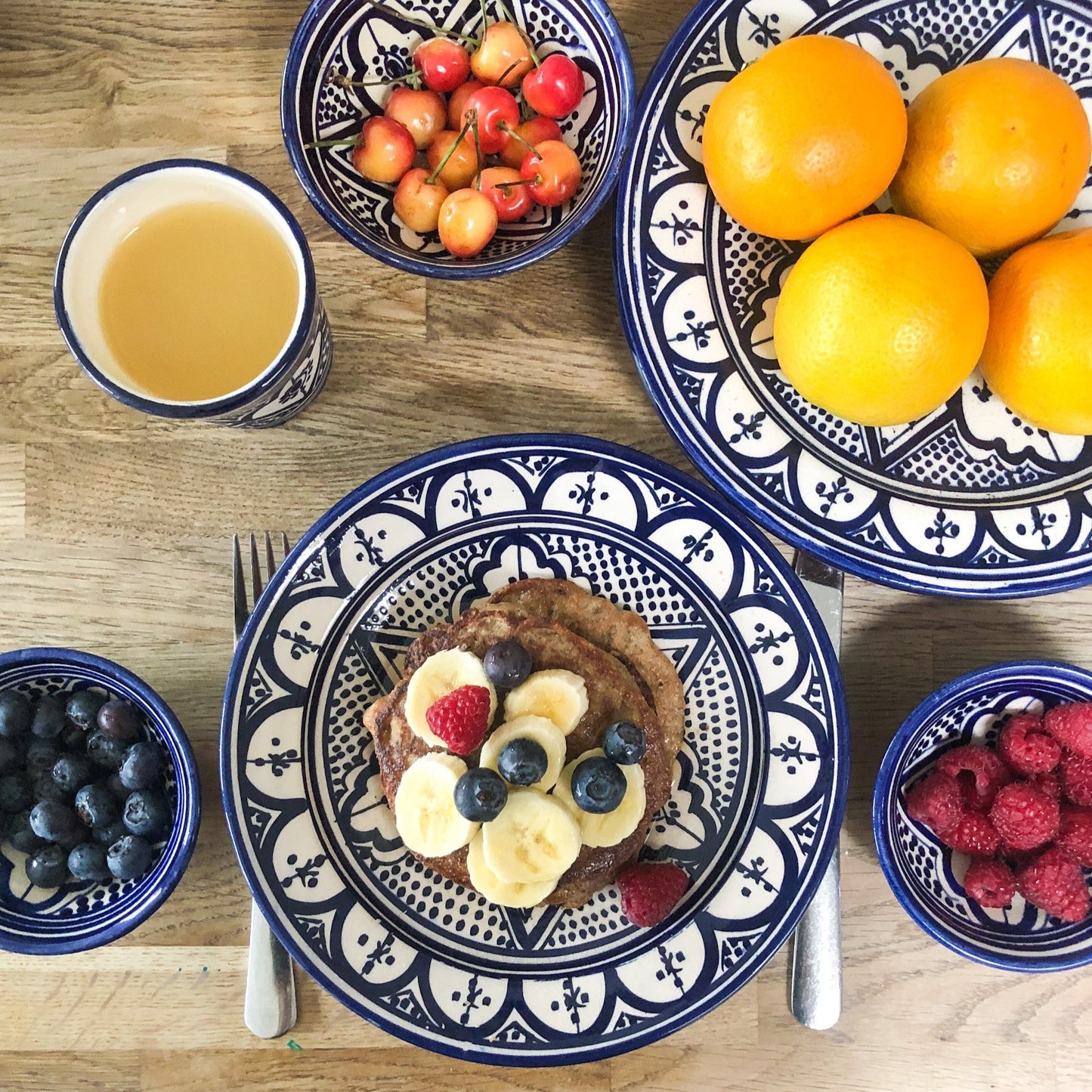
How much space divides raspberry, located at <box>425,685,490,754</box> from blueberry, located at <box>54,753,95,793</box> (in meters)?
0.49

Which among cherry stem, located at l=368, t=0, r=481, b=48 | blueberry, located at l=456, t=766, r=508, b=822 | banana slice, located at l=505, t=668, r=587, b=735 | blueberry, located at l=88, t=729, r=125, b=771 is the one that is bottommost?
blueberry, located at l=88, t=729, r=125, b=771

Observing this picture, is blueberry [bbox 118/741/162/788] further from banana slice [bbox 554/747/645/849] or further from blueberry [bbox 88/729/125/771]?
banana slice [bbox 554/747/645/849]

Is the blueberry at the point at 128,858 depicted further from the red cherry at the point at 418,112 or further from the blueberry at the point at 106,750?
the red cherry at the point at 418,112

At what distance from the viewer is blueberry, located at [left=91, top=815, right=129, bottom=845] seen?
1169 millimetres

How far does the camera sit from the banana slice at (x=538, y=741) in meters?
1.08

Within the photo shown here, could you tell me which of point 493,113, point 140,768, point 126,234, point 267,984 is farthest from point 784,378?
point 267,984

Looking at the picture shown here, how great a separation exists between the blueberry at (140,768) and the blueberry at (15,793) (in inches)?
5.0

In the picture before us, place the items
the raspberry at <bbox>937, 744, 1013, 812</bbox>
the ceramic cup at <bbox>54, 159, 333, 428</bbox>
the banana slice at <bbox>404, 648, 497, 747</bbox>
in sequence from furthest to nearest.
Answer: the raspberry at <bbox>937, 744, 1013, 812</bbox>
the banana slice at <bbox>404, 648, 497, 747</bbox>
the ceramic cup at <bbox>54, 159, 333, 428</bbox>

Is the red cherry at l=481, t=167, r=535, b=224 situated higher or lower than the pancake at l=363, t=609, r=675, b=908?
higher

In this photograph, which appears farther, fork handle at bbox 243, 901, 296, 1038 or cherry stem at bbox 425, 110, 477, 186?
fork handle at bbox 243, 901, 296, 1038

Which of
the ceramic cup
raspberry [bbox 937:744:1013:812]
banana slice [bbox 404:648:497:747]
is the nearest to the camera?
the ceramic cup

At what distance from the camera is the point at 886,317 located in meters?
1.01

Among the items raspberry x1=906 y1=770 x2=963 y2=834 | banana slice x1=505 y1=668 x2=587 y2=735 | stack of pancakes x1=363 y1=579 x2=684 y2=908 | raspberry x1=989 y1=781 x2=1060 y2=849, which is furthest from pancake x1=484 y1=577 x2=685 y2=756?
raspberry x1=989 y1=781 x2=1060 y2=849

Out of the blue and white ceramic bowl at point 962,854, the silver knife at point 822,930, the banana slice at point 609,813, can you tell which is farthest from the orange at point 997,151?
the banana slice at point 609,813
